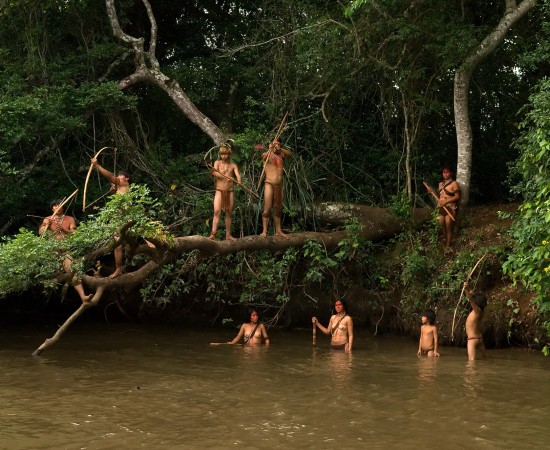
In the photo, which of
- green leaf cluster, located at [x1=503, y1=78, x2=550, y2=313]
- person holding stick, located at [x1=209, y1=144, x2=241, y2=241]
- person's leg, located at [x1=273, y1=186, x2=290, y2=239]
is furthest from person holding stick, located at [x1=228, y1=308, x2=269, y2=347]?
green leaf cluster, located at [x1=503, y1=78, x2=550, y2=313]

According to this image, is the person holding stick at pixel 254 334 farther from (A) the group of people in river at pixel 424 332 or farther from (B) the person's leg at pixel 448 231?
(B) the person's leg at pixel 448 231

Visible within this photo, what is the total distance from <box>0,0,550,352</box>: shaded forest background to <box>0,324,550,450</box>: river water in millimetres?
1284

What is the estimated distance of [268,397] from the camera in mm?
8391

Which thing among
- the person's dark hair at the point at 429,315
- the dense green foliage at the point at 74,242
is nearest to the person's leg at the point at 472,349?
the person's dark hair at the point at 429,315

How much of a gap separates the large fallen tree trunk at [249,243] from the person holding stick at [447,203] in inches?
19.2

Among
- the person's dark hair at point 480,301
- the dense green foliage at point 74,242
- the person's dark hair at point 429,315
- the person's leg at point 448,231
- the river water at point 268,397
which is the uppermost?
the person's leg at point 448,231

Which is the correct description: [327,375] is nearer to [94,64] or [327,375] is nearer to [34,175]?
[34,175]

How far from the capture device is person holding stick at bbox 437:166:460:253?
40.9 ft

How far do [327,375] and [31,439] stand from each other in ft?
12.7

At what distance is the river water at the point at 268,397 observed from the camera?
267 inches

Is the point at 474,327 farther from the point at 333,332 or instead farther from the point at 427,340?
the point at 333,332

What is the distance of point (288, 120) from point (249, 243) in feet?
11.0

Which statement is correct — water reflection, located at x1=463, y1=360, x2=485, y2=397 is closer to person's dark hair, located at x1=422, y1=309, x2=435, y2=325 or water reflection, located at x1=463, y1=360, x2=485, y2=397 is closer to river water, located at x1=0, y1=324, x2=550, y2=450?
river water, located at x1=0, y1=324, x2=550, y2=450

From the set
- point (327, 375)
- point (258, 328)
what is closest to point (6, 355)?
point (258, 328)
